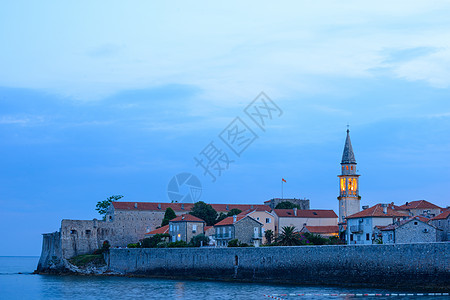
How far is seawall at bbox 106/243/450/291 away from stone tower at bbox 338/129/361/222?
82.9 ft

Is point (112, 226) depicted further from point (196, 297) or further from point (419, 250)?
point (419, 250)

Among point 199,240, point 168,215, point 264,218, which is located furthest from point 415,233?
point 168,215

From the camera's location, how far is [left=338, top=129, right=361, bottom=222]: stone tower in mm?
79062

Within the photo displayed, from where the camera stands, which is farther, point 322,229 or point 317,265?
point 322,229

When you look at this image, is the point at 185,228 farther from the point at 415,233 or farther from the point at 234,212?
the point at 415,233

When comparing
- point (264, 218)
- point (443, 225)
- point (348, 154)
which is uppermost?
point (348, 154)

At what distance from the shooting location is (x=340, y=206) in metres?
80.1

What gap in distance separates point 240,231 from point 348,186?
1606 centimetres

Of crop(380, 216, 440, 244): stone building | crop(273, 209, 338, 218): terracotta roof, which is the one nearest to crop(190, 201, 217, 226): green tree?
crop(273, 209, 338, 218): terracotta roof

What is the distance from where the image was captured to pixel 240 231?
7350 centimetres

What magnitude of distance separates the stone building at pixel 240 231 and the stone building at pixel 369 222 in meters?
13.0

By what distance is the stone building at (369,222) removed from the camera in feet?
205

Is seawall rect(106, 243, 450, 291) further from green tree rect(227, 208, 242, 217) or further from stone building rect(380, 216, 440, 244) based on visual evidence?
green tree rect(227, 208, 242, 217)

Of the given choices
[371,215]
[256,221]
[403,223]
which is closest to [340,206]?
[256,221]
